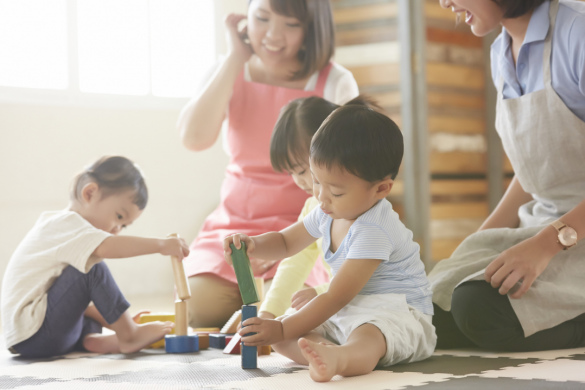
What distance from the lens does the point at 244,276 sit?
43.8 inches

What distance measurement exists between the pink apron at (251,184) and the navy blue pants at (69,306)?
492mm

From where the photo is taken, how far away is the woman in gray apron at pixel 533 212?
1252 mm

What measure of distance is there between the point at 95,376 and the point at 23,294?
370mm

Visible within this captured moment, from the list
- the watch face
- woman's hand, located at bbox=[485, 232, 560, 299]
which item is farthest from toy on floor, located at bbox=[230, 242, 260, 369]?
the watch face

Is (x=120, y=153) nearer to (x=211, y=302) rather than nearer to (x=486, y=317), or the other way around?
(x=211, y=302)

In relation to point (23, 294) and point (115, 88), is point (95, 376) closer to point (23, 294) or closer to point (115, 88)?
point (23, 294)

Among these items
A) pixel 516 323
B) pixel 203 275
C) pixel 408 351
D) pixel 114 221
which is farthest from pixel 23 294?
pixel 516 323

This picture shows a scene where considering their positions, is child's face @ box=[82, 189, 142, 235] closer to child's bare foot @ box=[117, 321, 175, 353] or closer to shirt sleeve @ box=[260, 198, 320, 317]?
child's bare foot @ box=[117, 321, 175, 353]

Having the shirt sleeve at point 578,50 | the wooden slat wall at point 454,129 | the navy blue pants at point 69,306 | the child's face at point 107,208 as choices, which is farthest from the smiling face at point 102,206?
the wooden slat wall at point 454,129

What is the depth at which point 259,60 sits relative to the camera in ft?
6.72

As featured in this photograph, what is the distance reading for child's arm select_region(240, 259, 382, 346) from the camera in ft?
3.53

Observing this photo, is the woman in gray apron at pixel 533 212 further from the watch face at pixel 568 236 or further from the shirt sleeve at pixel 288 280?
the shirt sleeve at pixel 288 280

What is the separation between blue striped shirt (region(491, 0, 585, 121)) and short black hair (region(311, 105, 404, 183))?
41 cm

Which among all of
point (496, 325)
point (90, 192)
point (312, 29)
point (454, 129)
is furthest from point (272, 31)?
point (454, 129)
